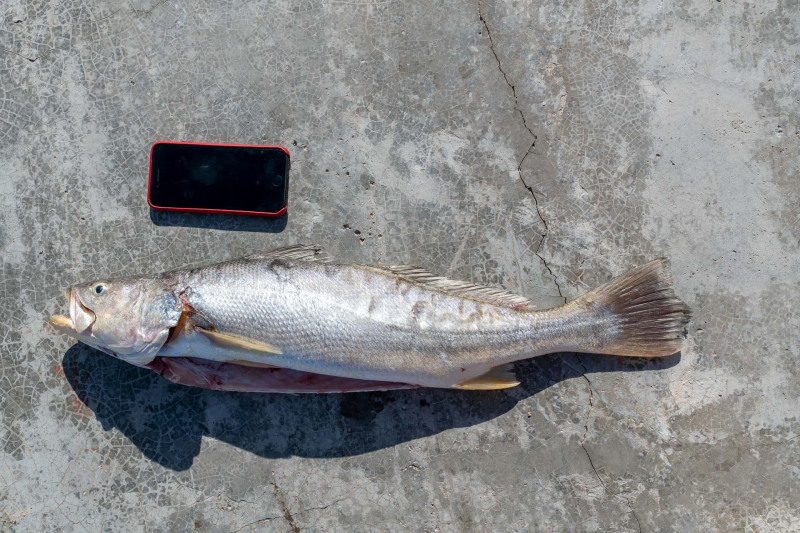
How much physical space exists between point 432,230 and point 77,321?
102 inches

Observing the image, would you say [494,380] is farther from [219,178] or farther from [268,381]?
[219,178]

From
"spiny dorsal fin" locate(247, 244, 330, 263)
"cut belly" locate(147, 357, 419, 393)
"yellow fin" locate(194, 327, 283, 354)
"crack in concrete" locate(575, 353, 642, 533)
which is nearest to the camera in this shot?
"yellow fin" locate(194, 327, 283, 354)

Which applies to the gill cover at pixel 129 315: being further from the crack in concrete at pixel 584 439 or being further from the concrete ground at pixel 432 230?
the crack in concrete at pixel 584 439

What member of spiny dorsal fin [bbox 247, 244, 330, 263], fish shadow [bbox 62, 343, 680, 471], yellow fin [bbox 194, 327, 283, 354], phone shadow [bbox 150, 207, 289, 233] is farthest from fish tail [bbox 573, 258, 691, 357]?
phone shadow [bbox 150, 207, 289, 233]

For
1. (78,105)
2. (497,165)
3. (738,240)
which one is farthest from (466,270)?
(78,105)

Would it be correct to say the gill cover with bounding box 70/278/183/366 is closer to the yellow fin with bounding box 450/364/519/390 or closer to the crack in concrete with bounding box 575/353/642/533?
the yellow fin with bounding box 450/364/519/390

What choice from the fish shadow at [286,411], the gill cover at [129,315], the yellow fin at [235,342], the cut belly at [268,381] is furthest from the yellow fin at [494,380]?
the gill cover at [129,315]

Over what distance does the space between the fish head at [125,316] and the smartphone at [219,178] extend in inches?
30.5

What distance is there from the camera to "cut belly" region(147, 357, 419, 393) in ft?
13.3

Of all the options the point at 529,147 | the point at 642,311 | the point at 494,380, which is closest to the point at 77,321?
the point at 494,380

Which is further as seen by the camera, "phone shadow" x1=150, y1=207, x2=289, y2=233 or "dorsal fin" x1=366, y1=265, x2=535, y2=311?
"phone shadow" x1=150, y1=207, x2=289, y2=233

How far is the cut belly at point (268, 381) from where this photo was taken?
4.05 meters

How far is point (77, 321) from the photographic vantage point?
12.5 feet

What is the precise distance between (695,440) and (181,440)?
392 centimetres
